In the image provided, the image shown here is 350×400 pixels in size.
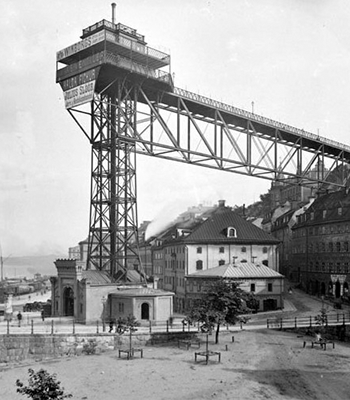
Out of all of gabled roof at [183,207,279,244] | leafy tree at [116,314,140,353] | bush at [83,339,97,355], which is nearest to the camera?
leafy tree at [116,314,140,353]

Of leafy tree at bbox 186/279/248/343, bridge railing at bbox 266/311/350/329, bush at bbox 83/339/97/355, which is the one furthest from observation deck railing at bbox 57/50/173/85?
bridge railing at bbox 266/311/350/329

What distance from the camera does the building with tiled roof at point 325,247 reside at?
7388 centimetres

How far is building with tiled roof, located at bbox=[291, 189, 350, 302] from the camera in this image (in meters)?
73.9

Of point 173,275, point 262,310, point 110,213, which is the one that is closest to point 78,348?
point 110,213

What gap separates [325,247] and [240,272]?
906 inches

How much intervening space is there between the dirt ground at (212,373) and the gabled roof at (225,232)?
83.6 feet

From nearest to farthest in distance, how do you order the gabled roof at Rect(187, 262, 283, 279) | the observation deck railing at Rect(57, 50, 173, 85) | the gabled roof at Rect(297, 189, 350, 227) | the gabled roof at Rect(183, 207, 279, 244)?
the observation deck railing at Rect(57, 50, 173, 85) < the gabled roof at Rect(187, 262, 283, 279) < the gabled roof at Rect(183, 207, 279, 244) < the gabled roof at Rect(297, 189, 350, 227)

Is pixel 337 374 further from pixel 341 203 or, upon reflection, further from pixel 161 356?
Answer: pixel 341 203

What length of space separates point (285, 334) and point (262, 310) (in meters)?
13.2

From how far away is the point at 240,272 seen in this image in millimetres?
61125

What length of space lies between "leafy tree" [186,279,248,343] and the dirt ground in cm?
192

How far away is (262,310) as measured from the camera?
5997 cm

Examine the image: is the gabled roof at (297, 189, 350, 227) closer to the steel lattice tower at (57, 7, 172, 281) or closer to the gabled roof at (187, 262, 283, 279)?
the gabled roof at (187, 262, 283, 279)

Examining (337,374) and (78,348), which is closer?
(337,374)
